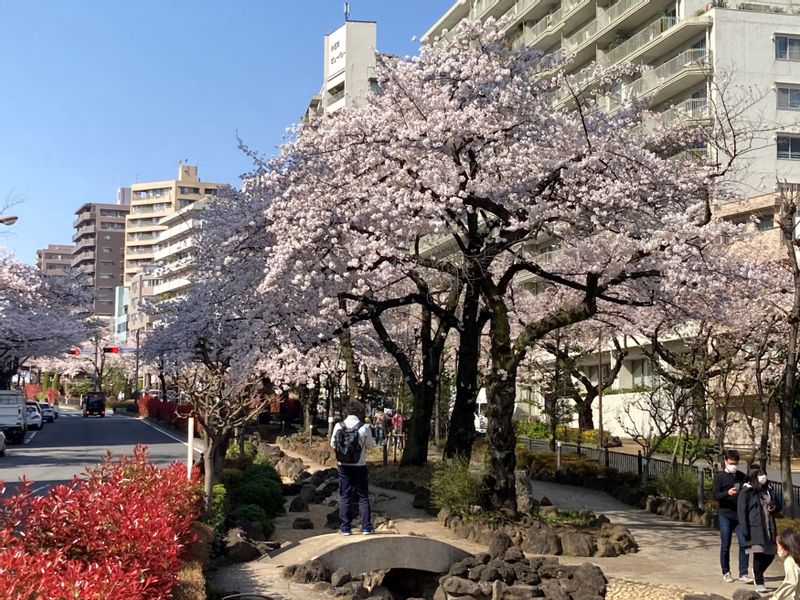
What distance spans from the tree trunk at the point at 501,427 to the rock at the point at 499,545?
7.11 feet

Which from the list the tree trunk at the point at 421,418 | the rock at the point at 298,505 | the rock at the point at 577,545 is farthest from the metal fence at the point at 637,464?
the rock at the point at 298,505

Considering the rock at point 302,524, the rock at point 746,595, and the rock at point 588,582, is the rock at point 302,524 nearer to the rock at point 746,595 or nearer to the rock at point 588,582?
the rock at point 588,582

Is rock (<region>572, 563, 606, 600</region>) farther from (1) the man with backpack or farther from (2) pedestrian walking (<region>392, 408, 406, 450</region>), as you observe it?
(2) pedestrian walking (<region>392, 408, 406, 450</region>)

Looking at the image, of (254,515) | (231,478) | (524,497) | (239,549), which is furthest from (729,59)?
(239,549)

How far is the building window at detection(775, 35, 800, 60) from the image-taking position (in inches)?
1618

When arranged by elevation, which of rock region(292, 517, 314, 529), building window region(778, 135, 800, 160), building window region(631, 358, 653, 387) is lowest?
rock region(292, 517, 314, 529)

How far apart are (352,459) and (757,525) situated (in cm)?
509

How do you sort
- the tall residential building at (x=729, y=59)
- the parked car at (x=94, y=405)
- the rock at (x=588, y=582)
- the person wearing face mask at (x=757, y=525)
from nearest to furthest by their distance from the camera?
1. the person wearing face mask at (x=757, y=525)
2. the rock at (x=588, y=582)
3. the tall residential building at (x=729, y=59)
4. the parked car at (x=94, y=405)

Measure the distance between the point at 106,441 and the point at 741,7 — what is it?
113 ft

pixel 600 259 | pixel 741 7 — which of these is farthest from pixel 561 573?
pixel 741 7

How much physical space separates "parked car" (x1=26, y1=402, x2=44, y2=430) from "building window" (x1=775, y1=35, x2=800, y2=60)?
41157mm

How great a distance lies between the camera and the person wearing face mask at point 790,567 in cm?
781

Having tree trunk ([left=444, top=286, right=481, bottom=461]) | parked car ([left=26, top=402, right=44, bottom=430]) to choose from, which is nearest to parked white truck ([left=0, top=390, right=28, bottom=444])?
parked car ([left=26, top=402, right=44, bottom=430])

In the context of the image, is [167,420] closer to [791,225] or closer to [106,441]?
[106,441]
